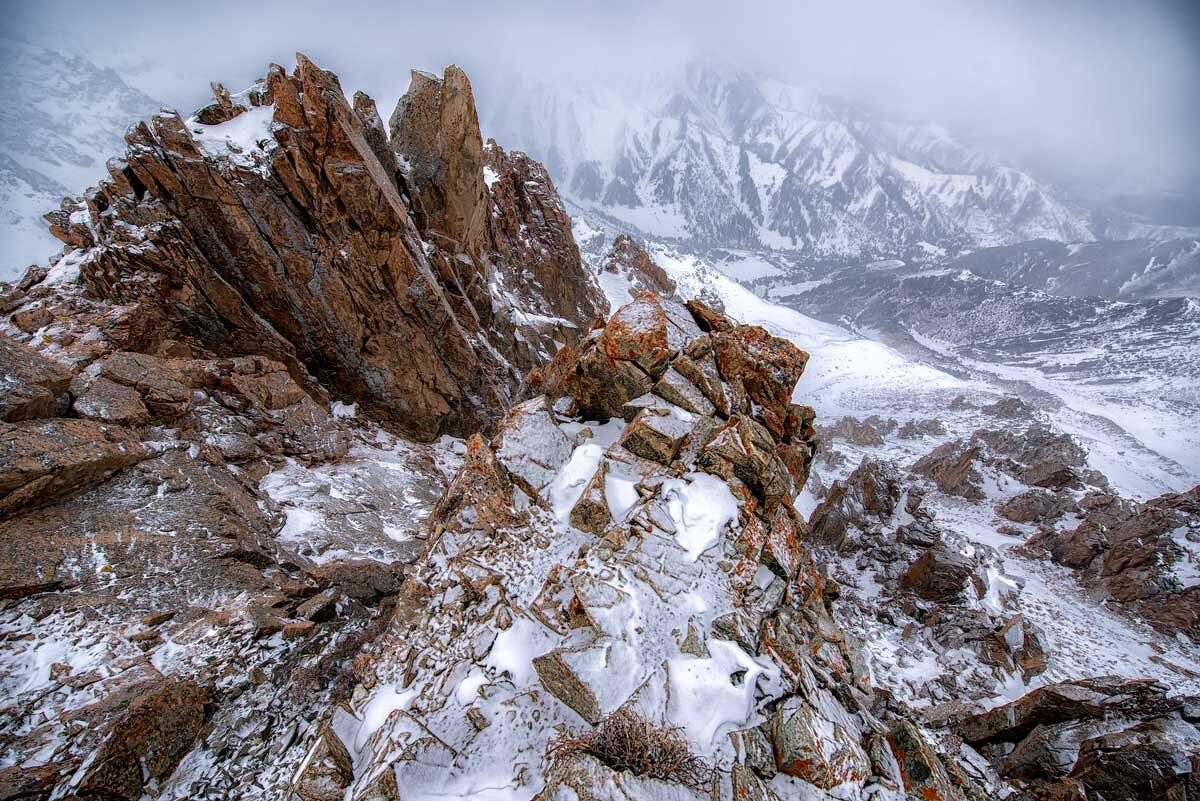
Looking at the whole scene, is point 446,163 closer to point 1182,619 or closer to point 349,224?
point 349,224

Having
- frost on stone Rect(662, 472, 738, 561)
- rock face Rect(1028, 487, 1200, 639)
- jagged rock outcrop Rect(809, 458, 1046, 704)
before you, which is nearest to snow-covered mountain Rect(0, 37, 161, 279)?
frost on stone Rect(662, 472, 738, 561)

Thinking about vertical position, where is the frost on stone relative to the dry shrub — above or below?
above

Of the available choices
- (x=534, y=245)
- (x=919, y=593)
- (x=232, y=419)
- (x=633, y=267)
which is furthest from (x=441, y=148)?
(x=633, y=267)

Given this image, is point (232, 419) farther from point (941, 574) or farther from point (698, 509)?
point (941, 574)

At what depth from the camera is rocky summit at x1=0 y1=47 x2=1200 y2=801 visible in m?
6.04

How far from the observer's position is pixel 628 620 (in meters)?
6.65

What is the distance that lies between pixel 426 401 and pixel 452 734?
16.5 m

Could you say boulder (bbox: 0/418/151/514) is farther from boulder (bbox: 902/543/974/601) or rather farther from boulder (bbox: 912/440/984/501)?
boulder (bbox: 912/440/984/501)

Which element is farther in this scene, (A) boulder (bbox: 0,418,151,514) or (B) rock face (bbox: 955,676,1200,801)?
(A) boulder (bbox: 0,418,151,514)

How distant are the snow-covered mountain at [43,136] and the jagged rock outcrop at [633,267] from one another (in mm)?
130540

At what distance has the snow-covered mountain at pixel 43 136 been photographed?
110 m

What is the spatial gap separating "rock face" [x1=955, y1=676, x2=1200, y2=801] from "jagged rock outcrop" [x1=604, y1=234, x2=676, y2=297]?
173ft

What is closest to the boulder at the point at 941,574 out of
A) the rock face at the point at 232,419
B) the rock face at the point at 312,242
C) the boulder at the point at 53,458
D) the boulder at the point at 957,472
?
the boulder at the point at 957,472

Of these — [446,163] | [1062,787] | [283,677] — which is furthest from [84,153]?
[1062,787]
